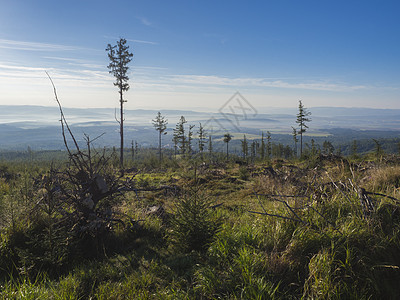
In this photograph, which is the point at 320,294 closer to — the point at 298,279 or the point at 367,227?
the point at 298,279

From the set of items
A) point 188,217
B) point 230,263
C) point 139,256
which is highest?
point 188,217

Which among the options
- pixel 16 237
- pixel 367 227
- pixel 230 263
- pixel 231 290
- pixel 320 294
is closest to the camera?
pixel 320 294

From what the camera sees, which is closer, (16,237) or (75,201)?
(16,237)

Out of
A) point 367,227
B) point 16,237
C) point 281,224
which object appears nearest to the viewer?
point 367,227

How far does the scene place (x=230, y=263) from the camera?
3.18 m

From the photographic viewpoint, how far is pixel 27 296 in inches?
103

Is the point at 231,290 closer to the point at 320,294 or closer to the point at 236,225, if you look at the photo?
the point at 320,294

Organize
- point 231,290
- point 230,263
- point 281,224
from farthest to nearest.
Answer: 1. point 281,224
2. point 230,263
3. point 231,290

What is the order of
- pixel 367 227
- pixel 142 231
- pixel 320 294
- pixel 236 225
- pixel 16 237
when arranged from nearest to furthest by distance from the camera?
pixel 320 294, pixel 367 227, pixel 16 237, pixel 236 225, pixel 142 231

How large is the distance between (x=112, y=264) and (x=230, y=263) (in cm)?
184

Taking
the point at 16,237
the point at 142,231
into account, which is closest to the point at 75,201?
the point at 16,237

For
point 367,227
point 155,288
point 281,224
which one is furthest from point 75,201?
point 367,227

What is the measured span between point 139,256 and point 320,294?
2.69m

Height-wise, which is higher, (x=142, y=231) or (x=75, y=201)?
(x=75, y=201)
